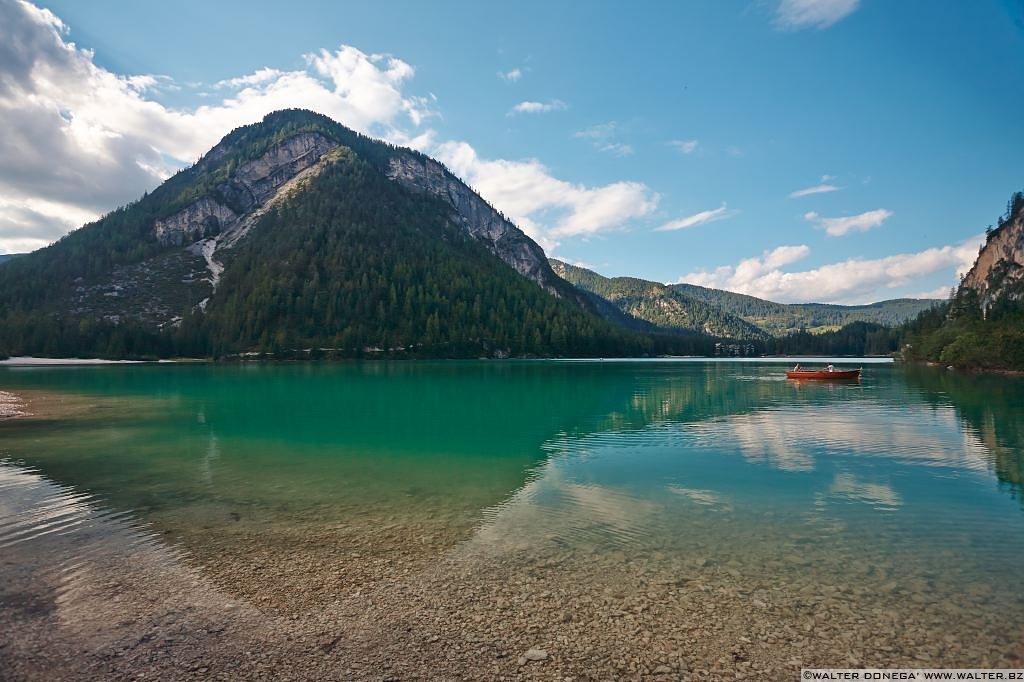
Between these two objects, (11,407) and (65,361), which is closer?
(11,407)

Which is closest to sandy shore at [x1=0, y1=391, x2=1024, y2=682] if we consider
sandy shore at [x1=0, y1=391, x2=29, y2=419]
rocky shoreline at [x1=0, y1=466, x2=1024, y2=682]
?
rocky shoreline at [x1=0, y1=466, x2=1024, y2=682]

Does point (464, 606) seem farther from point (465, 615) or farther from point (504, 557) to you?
point (504, 557)

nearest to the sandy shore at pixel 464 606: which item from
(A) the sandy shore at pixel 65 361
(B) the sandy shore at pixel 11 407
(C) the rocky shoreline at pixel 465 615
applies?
(C) the rocky shoreline at pixel 465 615

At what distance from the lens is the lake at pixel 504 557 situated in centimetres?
950

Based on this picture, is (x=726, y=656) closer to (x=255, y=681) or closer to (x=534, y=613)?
(x=534, y=613)

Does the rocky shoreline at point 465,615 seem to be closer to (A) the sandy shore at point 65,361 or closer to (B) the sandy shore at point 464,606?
(B) the sandy shore at point 464,606

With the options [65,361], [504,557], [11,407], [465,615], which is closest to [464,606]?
[465,615]

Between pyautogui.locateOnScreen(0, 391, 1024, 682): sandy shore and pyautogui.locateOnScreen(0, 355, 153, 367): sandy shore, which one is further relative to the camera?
pyautogui.locateOnScreen(0, 355, 153, 367): sandy shore

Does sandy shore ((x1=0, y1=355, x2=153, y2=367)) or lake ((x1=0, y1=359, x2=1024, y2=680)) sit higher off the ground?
sandy shore ((x1=0, y1=355, x2=153, y2=367))

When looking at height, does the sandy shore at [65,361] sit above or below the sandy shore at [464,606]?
above

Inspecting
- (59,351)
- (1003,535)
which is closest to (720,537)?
(1003,535)

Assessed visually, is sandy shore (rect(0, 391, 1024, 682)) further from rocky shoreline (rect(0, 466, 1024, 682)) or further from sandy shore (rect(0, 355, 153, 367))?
sandy shore (rect(0, 355, 153, 367))

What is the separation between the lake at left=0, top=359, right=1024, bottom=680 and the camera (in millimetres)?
9500

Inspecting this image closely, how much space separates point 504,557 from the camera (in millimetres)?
14320
